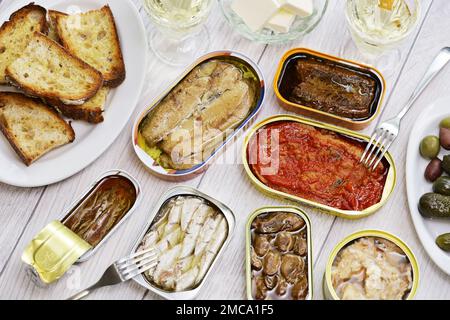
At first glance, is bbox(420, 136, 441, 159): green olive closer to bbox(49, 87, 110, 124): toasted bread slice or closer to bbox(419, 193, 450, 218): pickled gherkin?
bbox(419, 193, 450, 218): pickled gherkin

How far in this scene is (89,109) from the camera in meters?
2.51

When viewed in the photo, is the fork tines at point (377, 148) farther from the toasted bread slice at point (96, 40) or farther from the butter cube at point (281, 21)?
the toasted bread slice at point (96, 40)

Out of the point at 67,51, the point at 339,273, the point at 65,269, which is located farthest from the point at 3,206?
→ the point at 339,273

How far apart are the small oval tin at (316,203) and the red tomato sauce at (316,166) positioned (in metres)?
0.02

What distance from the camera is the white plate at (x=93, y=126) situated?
8.08ft

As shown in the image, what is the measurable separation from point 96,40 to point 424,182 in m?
1.28

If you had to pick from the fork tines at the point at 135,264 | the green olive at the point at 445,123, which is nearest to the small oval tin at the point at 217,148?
the fork tines at the point at 135,264

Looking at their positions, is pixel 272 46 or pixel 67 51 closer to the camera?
pixel 67 51

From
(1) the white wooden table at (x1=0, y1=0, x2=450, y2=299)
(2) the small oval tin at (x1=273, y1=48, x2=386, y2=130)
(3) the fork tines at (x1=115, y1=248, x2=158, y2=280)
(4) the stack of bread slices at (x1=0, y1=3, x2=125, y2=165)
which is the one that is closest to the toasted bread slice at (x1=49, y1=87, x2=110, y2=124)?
(4) the stack of bread slices at (x1=0, y1=3, x2=125, y2=165)

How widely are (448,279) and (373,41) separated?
88 centimetres

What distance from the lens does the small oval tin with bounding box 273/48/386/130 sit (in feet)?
8.40

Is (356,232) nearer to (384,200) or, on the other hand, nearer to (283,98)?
(384,200)

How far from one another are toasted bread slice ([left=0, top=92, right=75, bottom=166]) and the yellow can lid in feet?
0.96

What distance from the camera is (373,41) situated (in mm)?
2598
